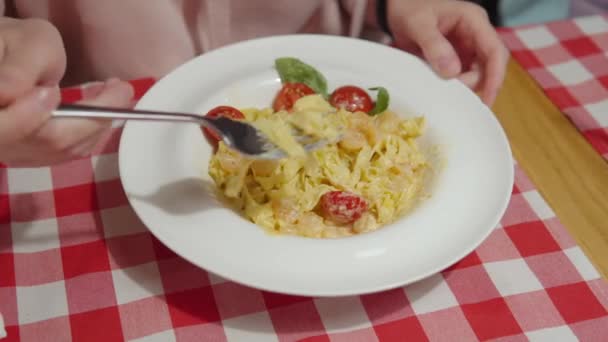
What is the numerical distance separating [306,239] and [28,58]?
0.52m

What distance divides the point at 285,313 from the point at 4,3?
1053 mm

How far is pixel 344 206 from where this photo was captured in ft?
4.02

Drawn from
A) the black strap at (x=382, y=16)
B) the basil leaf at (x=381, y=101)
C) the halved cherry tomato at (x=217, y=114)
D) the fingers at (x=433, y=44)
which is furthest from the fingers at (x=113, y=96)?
the black strap at (x=382, y=16)

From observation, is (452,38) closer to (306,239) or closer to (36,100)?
(306,239)

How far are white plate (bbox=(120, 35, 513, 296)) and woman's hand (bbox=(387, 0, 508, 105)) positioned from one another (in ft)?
0.20

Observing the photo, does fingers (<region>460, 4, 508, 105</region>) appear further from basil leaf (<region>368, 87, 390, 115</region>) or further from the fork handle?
the fork handle

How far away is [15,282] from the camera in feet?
3.97

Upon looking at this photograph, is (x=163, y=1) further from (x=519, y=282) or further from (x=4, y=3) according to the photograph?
(x=519, y=282)

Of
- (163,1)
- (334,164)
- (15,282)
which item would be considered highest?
(163,1)

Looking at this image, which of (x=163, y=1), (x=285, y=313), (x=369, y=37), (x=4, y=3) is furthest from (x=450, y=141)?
(x=4, y=3)

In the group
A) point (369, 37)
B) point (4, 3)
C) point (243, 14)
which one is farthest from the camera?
point (369, 37)

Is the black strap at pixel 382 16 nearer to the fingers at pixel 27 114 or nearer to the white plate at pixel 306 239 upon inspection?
the white plate at pixel 306 239

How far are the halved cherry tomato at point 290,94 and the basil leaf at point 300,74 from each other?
0.02 m

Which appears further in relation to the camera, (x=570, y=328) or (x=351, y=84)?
(x=351, y=84)
